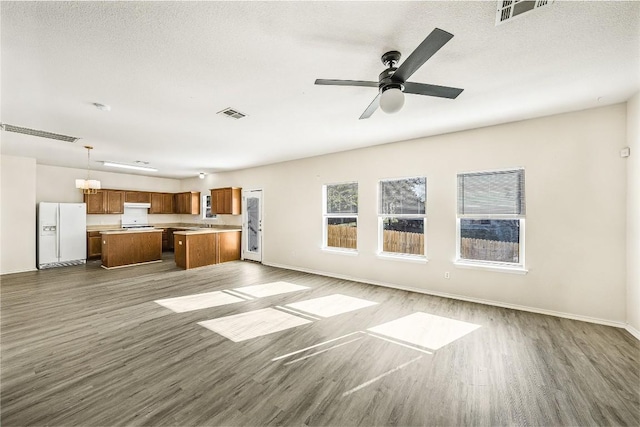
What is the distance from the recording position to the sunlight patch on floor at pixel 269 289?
15.0ft

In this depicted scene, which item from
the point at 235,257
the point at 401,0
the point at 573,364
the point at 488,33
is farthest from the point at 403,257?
the point at 235,257

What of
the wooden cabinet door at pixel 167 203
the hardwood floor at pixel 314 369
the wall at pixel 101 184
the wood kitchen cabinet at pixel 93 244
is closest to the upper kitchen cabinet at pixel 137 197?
the wall at pixel 101 184

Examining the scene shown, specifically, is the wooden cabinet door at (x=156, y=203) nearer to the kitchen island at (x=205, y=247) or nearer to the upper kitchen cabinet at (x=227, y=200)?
the upper kitchen cabinet at (x=227, y=200)

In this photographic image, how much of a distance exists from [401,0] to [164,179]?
1026 cm

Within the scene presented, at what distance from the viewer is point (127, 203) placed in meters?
8.58

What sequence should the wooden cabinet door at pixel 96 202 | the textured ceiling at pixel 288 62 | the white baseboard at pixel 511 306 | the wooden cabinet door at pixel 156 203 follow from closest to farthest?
1. the textured ceiling at pixel 288 62
2. the white baseboard at pixel 511 306
3. the wooden cabinet door at pixel 96 202
4. the wooden cabinet door at pixel 156 203

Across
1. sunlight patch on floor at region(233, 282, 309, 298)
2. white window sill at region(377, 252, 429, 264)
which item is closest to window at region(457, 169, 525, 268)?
white window sill at region(377, 252, 429, 264)

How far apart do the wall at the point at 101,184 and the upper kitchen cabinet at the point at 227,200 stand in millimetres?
2833

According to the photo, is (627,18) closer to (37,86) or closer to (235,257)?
(37,86)

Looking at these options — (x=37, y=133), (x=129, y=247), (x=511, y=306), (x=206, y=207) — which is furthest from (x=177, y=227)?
(x=511, y=306)

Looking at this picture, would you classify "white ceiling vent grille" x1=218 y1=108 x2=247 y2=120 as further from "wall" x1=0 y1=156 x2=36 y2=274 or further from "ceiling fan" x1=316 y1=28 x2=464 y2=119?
"wall" x1=0 y1=156 x2=36 y2=274

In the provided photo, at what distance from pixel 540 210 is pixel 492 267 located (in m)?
1.05

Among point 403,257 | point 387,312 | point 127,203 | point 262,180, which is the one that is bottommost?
point 387,312

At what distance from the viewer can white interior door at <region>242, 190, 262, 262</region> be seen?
7.52 m
